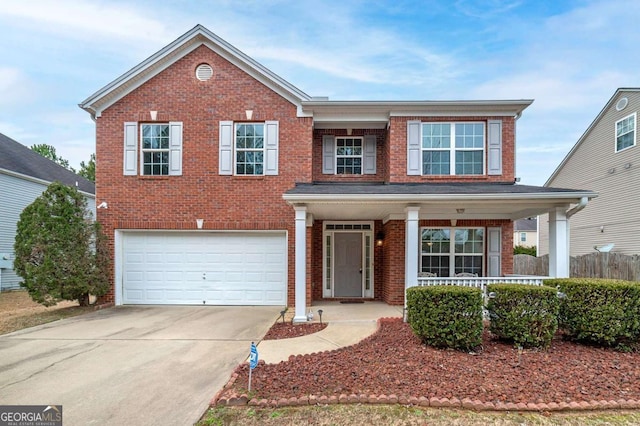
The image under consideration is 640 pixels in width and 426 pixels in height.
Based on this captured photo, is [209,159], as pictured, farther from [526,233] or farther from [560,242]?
[526,233]

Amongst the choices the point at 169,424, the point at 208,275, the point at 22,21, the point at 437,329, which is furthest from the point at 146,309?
the point at 22,21

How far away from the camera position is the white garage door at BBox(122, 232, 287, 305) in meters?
9.70

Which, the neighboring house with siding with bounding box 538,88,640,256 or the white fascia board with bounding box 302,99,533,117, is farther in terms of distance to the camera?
the neighboring house with siding with bounding box 538,88,640,256

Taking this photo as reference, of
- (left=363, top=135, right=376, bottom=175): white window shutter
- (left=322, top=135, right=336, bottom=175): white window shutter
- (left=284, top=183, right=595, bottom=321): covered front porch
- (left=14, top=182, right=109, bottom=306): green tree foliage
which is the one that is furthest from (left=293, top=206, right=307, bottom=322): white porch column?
(left=14, top=182, right=109, bottom=306): green tree foliage

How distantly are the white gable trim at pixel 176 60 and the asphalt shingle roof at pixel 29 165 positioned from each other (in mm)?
7151

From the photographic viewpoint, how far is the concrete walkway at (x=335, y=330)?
217 inches

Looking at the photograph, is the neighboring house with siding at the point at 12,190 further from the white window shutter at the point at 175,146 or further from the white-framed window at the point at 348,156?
the white-framed window at the point at 348,156

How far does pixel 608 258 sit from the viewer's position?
Answer: 1195 centimetres

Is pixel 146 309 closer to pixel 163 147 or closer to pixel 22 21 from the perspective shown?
pixel 163 147

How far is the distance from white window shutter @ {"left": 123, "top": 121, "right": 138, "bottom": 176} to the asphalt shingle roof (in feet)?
23.9

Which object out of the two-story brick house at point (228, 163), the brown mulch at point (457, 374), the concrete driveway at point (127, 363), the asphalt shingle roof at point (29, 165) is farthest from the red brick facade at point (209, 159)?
the asphalt shingle roof at point (29, 165)

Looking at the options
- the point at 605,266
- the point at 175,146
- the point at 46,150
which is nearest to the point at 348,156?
the point at 175,146

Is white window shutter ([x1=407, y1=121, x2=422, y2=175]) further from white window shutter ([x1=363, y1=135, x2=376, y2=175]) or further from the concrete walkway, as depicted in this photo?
the concrete walkway

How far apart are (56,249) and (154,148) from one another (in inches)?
145
